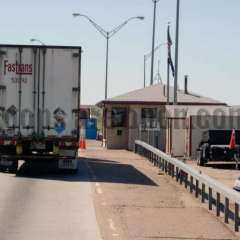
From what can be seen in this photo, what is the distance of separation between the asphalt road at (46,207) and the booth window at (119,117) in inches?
796

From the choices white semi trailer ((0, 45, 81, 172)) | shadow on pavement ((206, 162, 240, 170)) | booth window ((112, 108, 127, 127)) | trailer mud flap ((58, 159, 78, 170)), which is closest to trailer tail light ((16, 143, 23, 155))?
white semi trailer ((0, 45, 81, 172))

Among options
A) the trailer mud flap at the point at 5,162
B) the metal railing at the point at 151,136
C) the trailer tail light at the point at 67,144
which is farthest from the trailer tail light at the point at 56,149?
the metal railing at the point at 151,136

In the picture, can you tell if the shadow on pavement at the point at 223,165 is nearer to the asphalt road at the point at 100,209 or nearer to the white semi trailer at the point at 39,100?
the asphalt road at the point at 100,209

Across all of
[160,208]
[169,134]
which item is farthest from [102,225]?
[169,134]

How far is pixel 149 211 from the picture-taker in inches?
540

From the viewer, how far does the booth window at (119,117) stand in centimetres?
4221

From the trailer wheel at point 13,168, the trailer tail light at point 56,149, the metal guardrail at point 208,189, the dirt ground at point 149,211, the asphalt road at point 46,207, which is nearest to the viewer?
the asphalt road at point 46,207

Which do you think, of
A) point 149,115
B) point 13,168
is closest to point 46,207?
point 13,168

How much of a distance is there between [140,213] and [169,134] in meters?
21.7

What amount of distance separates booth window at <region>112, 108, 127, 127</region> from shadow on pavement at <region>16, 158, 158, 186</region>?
14.2 m

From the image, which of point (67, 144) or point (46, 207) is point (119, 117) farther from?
point (46, 207)

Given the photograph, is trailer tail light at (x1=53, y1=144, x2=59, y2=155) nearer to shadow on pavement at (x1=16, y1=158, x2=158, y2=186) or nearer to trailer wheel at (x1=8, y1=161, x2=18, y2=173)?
shadow on pavement at (x1=16, y1=158, x2=158, y2=186)

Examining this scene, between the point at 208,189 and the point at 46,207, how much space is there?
3459 mm

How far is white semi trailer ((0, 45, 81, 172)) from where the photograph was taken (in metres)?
21.5
